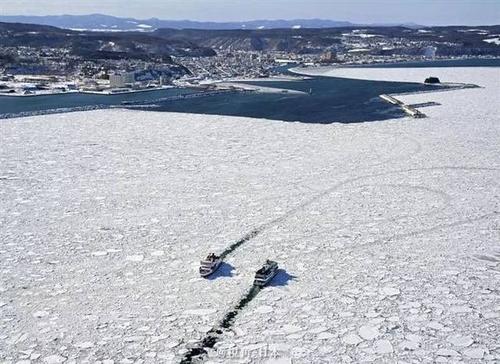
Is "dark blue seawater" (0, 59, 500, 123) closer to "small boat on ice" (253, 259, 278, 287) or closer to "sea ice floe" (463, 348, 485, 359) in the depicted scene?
"small boat on ice" (253, 259, 278, 287)

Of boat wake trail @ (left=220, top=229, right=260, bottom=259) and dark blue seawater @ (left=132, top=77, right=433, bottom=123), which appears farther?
dark blue seawater @ (left=132, top=77, right=433, bottom=123)

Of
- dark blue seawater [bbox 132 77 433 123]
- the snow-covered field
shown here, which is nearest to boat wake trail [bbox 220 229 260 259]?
the snow-covered field

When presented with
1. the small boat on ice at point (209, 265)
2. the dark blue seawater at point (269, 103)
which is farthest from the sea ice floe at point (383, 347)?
the dark blue seawater at point (269, 103)

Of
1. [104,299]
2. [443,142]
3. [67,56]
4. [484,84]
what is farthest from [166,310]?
[67,56]

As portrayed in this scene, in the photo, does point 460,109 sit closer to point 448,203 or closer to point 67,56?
point 448,203

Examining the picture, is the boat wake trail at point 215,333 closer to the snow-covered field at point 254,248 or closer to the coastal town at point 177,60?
the snow-covered field at point 254,248

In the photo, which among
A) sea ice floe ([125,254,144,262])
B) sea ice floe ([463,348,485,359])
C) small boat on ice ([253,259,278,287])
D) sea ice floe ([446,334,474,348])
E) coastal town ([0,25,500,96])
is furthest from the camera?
coastal town ([0,25,500,96])

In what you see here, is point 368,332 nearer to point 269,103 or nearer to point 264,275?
point 264,275
